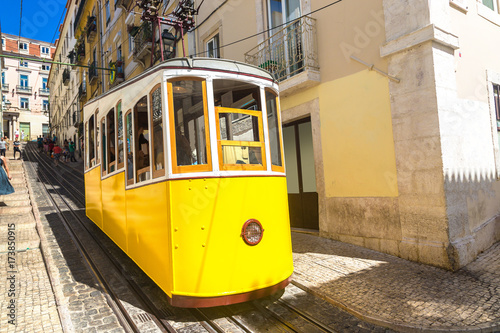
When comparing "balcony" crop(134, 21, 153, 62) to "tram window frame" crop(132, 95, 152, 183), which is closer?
"tram window frame" crop(132, 95, 152, 183)

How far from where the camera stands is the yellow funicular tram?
12.4ft

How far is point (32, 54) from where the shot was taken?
162ft

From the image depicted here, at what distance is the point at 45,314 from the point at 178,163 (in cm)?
236

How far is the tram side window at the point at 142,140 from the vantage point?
14.5 feet

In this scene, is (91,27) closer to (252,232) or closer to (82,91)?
(82,91)

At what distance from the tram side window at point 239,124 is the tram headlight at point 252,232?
0.66 metres

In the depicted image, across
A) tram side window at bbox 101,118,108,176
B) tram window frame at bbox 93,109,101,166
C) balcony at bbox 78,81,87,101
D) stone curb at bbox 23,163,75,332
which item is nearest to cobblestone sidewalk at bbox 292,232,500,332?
stone curb at bbox 23,163,75,332

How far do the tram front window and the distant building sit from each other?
5203cm

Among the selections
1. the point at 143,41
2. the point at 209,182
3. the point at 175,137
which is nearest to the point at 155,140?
the point at 175,137

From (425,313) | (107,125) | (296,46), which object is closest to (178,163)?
(107,125)

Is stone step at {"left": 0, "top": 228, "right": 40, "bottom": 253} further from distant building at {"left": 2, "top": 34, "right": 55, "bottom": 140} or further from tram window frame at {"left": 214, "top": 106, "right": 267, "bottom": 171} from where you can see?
distant building at {"left": 2, "top": 34, "right": 55, "bottom": 140}

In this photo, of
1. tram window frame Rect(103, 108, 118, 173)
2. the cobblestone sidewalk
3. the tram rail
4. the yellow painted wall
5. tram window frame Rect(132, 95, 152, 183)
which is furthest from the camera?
the yellow painted wall

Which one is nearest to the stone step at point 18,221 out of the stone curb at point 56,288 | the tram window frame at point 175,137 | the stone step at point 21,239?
the stone step at point 21,239

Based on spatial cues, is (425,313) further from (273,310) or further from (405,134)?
(405,134)
